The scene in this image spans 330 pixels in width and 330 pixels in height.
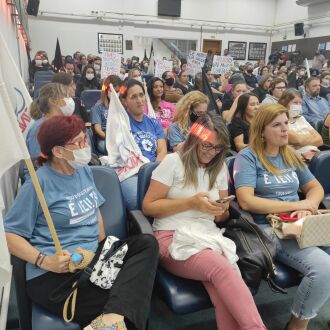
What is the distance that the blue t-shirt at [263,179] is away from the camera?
6.32ft

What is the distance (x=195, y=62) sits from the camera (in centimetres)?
584

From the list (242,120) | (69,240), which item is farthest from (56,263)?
(242,120)

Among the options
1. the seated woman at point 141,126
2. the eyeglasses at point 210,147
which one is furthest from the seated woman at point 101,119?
the eyeglasses at point 210,147

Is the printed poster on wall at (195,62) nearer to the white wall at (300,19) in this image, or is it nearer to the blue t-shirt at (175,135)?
Answer: the blue t-shirt at (175,135)

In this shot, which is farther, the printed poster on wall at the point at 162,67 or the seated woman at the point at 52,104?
the printed poster on wall at the point at 162,67

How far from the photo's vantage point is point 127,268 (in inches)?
56.2

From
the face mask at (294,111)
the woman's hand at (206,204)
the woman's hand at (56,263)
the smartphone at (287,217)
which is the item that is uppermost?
the face mask at (294,111)

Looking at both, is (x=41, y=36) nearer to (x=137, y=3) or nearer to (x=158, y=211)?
(x=137, y=3)

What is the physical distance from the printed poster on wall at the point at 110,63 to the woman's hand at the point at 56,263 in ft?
14.6

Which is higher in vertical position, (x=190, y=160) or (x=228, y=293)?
(x=190, y=160)

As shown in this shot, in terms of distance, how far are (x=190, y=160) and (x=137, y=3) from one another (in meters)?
14.0

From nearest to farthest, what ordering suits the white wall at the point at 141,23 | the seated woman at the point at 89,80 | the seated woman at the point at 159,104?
the seated woman at the point at 159,104 < the seated woman at the point at 89,80 < the white wall at the point at 141,23

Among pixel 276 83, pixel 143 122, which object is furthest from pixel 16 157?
pixel 276 83

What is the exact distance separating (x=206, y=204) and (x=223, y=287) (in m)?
0.38
